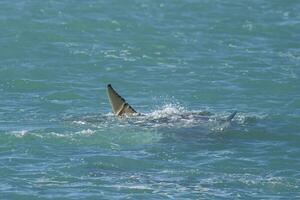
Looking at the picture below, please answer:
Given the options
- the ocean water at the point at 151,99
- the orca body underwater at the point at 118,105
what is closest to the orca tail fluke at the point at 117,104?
the orca body underwater at the point at 118,105

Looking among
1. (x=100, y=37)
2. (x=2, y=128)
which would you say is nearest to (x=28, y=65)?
(x=100, y=37)

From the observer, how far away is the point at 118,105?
24.3 meters

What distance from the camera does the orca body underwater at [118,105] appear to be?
24094mm

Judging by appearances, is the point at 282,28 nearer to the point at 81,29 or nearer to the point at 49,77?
the point at 81,29

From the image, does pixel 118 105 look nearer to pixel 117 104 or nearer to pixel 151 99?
pixel 117 104

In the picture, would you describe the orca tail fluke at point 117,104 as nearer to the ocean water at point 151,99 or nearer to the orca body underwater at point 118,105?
the orca body underwater at point 118,105

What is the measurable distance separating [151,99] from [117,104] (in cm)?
273

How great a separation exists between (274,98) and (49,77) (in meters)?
6.46

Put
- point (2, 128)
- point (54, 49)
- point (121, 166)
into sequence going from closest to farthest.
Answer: point (121, 166), point (2, 128), point (54, 49)

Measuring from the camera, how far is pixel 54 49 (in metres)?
31.8

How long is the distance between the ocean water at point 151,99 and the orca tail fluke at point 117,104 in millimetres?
253

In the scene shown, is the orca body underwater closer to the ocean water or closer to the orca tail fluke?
the orca tail fluke

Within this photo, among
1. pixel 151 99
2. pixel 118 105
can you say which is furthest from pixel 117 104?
pixel 151 99

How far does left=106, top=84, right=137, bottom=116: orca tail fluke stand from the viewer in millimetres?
24109
